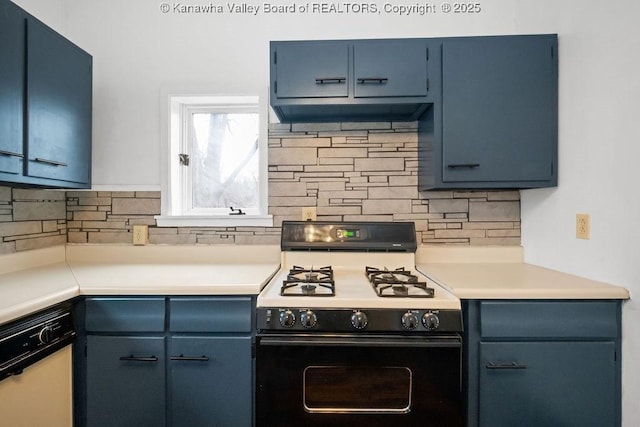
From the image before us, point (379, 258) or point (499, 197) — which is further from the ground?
point (499, 197)

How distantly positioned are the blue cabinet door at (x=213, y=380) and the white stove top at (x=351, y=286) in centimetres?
28

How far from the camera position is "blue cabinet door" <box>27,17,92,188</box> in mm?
1479

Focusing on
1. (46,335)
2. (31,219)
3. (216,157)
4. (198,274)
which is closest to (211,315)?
(198,274)

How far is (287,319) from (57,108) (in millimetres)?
1471

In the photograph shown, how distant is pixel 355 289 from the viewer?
1.48 m

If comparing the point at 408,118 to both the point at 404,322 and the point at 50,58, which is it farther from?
the point at 50,58

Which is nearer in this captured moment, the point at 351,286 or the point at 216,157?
the point at 351,286

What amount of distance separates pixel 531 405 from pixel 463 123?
1.27m

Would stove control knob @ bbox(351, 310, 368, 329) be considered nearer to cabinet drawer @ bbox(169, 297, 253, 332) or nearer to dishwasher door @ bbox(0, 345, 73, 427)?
cabinet drawer @ bbox(169, 297, 253, 332)

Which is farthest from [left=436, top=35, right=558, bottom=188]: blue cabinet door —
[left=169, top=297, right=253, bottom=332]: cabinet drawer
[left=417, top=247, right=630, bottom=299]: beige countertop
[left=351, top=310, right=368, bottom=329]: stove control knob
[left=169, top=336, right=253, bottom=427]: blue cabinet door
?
[left=169, top=336, right=253, bottom=427]: blue cabinet door

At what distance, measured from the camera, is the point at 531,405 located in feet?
4.49

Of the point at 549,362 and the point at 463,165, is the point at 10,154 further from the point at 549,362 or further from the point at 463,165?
the point at 549,362

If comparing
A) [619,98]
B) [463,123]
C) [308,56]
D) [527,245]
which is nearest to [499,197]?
[527,245]

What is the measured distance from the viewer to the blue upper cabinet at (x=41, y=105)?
137 cm
